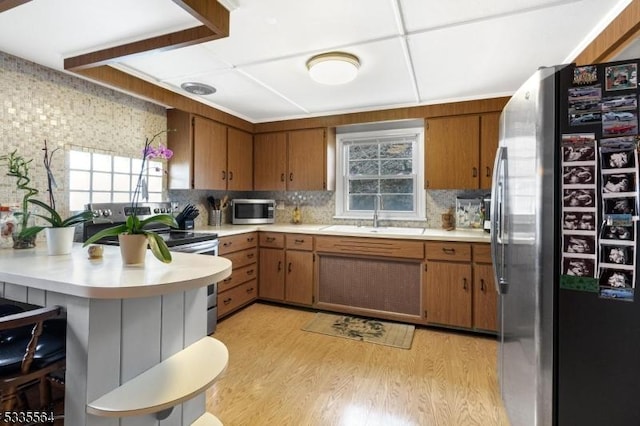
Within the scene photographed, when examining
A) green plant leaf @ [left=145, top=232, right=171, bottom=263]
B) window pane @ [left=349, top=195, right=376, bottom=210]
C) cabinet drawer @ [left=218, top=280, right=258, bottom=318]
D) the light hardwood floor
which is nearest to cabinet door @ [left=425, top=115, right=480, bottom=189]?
window pane @ [left=349, top=195, right=376, bottom=210]

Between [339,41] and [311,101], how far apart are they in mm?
1292

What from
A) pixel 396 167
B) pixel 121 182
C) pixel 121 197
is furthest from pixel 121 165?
pixel 396 167

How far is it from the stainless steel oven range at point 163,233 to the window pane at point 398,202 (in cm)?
201

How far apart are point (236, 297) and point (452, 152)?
Result: 2702 millimetres

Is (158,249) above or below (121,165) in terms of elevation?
below

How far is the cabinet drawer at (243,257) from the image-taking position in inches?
127

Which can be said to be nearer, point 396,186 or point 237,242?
point 237,242

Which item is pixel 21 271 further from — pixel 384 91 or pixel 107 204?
pixel 384 91

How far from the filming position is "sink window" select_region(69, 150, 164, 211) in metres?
2.47

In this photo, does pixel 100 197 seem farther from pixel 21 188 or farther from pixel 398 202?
pixel 398 202

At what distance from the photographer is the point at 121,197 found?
287 cm

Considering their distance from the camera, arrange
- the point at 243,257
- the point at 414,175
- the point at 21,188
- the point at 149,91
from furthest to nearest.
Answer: the point at 414,175 → the point at 243,257 → the point at 149,91 → the point at 21,188

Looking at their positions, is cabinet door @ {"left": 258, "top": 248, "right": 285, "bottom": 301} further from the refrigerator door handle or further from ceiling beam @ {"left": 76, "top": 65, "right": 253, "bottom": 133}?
the refrigerator door handle

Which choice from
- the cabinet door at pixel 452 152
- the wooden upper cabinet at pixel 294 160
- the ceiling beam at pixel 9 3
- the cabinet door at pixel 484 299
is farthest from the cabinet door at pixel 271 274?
the ceiling beam at pixel 9 3
